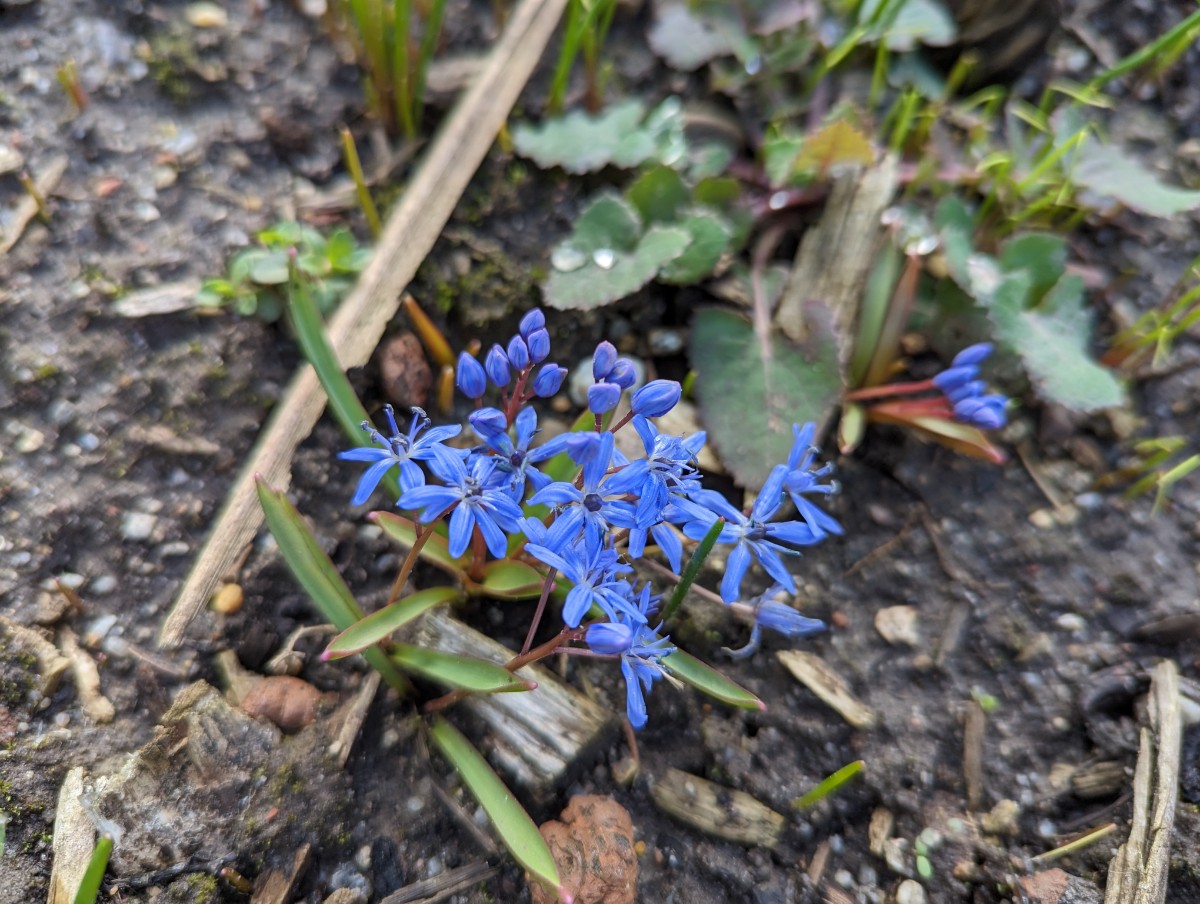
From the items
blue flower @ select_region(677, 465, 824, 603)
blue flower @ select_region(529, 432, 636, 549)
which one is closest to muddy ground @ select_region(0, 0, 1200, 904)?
blue flower @ select_region(677, 465, 824, 603)

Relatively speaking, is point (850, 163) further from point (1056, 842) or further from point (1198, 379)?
point (1056, 842)

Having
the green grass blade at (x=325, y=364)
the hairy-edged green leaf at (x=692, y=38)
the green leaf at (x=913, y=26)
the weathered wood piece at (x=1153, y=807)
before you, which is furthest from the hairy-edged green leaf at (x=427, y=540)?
the green leaf at (x=913, y=26)

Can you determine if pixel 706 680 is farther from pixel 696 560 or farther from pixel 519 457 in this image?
pixel 519 457

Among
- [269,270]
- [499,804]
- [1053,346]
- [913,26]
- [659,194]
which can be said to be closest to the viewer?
[499,804]

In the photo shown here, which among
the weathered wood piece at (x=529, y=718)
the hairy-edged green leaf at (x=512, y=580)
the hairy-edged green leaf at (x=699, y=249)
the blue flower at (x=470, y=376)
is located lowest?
the weathered wood piece at (x=529, y=718)

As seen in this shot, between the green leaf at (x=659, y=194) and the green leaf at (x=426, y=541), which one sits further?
the green leaf at (x=659, y=194)

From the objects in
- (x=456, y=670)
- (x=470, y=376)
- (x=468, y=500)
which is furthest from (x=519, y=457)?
(x=456, y=670)

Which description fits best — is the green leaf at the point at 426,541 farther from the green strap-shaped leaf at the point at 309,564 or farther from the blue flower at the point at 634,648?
the blue flower at the point at 634,648
